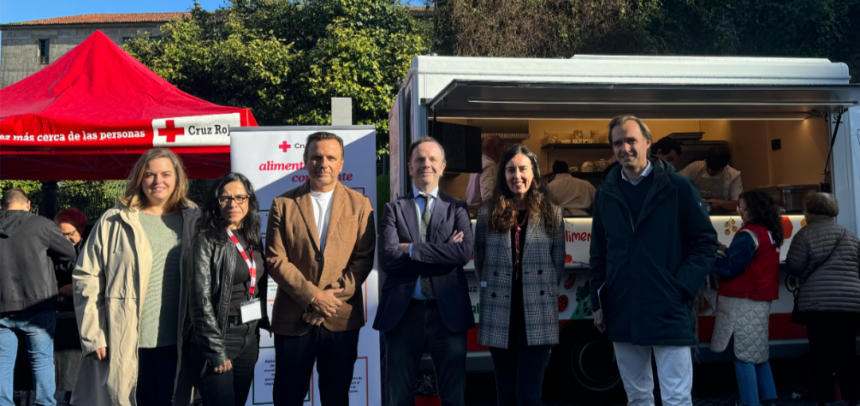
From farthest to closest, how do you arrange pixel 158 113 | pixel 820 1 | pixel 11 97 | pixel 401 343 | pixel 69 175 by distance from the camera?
pixel 820 1
pixel 69 175
pixel 11 97
pixel 158 113
pixel 401 343

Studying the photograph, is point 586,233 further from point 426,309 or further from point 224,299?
point 224,299

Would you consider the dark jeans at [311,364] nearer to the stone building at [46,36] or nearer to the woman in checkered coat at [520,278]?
the woman in checkered coat at [520,278]

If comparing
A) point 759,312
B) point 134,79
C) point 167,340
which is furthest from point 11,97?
point 759,312

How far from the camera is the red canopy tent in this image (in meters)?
5.58

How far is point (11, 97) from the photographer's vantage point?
632cm

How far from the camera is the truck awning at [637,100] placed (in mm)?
4684

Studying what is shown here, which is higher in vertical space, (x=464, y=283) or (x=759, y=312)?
(x=464, y=283)

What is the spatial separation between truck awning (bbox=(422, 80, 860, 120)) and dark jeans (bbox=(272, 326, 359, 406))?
1.99m

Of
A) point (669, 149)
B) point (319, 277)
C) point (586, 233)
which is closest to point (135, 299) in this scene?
point (319, 277)

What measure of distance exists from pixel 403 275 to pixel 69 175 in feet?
21.8

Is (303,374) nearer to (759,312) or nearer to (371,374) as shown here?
(371,374)

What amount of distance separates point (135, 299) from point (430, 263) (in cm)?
146

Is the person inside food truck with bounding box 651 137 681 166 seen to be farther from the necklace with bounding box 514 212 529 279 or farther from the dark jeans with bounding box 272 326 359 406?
the dark jeans with bounding box 272 326 359 406

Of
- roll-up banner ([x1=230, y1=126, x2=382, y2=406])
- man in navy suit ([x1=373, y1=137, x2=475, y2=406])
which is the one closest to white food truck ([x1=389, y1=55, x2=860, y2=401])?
roll-up banner ([x1=230, y1=126, x2=382, y2=406])
